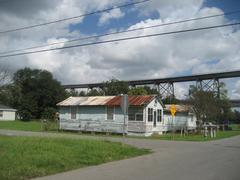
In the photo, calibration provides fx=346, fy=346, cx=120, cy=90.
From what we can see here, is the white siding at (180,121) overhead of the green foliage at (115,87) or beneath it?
beneath

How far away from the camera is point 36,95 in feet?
246

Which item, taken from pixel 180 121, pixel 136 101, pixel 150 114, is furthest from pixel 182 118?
pixel 136 101

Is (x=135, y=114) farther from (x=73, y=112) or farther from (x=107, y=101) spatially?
(x=73, y=112)

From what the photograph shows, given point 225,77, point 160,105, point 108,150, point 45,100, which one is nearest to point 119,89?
point 45,100

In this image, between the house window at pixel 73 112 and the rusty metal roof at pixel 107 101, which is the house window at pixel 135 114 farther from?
the house window at pixel 73 112

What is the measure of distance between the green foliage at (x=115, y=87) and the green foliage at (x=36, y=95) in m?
10.3

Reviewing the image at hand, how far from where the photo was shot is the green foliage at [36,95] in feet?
235

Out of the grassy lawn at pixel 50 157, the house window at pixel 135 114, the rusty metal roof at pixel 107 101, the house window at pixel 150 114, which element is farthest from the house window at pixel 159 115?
the grassy lawn at pixel 50 157

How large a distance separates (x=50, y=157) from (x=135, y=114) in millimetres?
21715

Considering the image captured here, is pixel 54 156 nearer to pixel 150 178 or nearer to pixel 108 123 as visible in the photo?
pixel 150 178

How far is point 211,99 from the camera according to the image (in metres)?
44.1

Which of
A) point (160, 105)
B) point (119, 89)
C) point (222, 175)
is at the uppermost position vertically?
point (119, 89)

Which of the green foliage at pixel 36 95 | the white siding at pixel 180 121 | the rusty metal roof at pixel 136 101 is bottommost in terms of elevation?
the white siding at pixel 180 121

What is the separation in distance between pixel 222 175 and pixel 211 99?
3489cm
